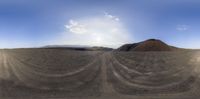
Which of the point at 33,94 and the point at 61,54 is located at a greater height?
the point at 61,54

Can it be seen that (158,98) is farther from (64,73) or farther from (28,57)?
(28,57)

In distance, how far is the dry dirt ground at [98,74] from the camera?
10641 millimetres

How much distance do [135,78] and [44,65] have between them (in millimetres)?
2580

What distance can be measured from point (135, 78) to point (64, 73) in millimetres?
1998

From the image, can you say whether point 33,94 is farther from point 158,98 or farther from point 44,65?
point 158,98

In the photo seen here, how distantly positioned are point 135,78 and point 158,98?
84cm

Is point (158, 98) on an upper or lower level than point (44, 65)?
lower

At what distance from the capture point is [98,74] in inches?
427

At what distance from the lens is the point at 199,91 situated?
431 inches

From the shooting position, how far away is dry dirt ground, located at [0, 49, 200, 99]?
1064cm

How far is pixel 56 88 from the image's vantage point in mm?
10664

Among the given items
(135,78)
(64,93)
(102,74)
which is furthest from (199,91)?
(64,93)

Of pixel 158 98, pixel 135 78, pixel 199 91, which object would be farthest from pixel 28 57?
pixel 199 91

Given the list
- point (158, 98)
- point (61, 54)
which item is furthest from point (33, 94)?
point (158, 98)
